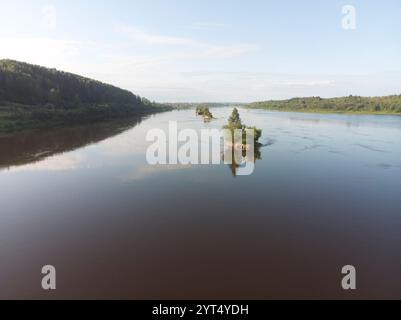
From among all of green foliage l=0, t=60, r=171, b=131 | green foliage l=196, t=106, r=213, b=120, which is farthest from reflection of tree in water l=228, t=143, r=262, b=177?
green foliage l=196, t=106, r=213, b=120

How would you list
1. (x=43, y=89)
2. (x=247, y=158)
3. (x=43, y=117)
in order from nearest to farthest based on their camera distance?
1. (x=247, y=158)
2. (x=43, y=117)
3. (x=43, y=89)

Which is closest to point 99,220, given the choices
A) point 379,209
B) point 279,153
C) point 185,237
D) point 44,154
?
point 185,237

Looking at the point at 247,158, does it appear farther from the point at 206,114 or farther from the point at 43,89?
the point at 43,89

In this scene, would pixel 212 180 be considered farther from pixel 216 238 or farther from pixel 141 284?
pixel 141 284

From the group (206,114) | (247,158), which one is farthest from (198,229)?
(206,114)

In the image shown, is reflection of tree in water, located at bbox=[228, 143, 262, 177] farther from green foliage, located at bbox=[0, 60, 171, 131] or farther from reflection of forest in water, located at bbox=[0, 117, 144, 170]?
green foliage, located at bbox=[0, 60, 171, 131]
